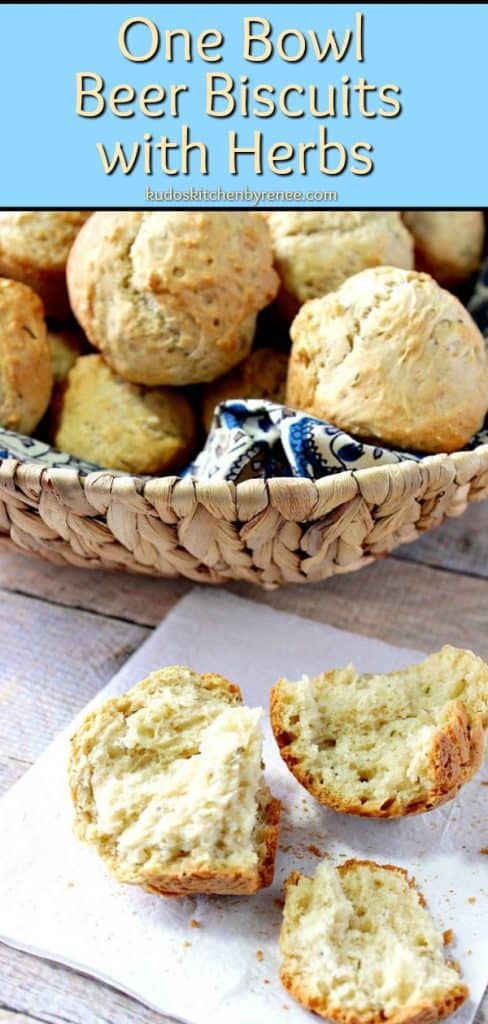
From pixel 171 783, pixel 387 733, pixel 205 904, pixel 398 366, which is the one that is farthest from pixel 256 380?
pixel 205 904

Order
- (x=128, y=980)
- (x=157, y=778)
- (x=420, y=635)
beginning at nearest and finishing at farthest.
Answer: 1. (x=128, y=980)
2. (x=157, y=778)
3. (x=420, y=635)

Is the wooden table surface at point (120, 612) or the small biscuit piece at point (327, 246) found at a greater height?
the small biscuit piece at point (327, 246)

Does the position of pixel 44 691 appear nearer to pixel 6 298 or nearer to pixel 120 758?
pixel 120 758

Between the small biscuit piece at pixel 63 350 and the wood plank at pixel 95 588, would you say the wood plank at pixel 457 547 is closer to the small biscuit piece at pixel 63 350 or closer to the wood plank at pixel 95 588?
the wood plank at pixel 95 588

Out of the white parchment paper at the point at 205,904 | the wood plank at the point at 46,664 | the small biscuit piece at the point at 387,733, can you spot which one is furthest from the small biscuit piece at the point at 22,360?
the small biscuit piece at the point at 387,733

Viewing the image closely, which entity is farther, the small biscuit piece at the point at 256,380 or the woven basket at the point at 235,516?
the small biscuit piece at the point at 256,380

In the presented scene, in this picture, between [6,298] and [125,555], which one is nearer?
[125,555]

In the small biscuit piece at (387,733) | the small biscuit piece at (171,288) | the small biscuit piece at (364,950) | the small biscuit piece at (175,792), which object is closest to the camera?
the small biscuit piece at (364,950)

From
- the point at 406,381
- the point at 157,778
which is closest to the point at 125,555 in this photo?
the point at 157,778
